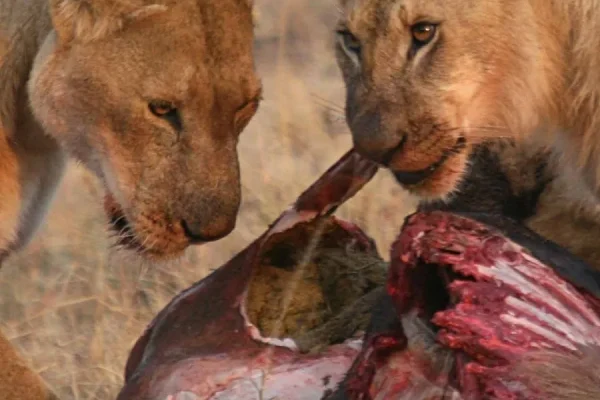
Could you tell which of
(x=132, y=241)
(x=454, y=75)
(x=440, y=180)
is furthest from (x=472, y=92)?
(x=132, y=241)

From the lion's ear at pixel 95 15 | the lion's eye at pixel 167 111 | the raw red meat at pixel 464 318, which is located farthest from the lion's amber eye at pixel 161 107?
the raw red meat at pixel 464 318

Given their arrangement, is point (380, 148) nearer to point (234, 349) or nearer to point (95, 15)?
point (234, 349)

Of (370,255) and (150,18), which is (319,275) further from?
(150,18)

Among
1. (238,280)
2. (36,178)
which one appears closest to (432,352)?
(238,280)

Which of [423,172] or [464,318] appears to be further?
[423,172]

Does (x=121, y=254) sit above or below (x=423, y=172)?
below

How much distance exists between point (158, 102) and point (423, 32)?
1.71 feet

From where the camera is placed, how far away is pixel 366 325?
2055mm

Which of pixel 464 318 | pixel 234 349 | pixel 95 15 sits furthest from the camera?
pixel 95 15

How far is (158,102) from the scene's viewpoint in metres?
2.42

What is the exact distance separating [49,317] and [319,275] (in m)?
1.63

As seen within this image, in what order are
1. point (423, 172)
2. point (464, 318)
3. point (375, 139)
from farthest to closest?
point (423, 172)
point (375, 139)
point (464, 318)

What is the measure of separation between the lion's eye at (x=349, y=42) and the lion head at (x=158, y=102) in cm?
19

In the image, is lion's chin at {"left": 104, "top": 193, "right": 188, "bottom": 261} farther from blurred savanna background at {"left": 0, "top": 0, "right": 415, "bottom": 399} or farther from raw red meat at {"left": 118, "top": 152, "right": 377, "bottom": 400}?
raw red meat at {"left": 118, "top": 152, "right": 377, "bottom": 400}
